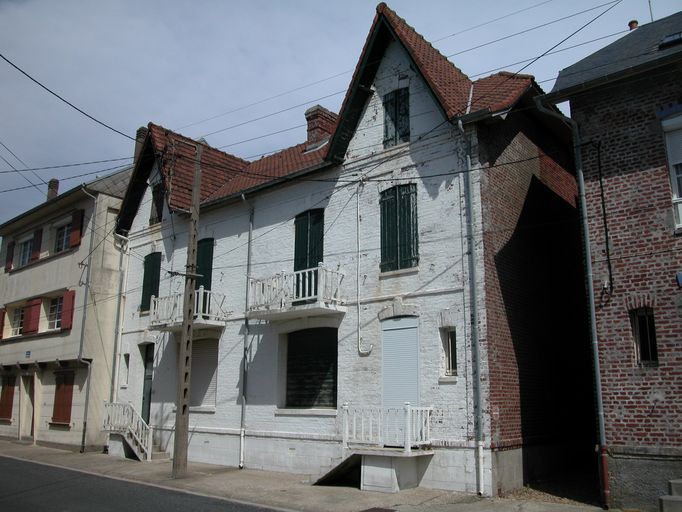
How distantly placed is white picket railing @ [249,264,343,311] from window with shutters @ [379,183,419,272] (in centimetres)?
140

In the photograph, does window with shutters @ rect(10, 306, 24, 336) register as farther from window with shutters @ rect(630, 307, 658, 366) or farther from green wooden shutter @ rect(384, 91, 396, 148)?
window with shutters @ rect(630, 307, 658, 366)

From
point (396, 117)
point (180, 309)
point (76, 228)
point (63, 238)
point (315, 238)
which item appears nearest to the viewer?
point (396, 117)

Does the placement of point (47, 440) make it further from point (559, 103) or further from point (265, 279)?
point (559, 103)

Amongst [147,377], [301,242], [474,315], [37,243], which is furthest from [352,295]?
[37,243]

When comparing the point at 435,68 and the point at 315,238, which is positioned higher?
the point at 435,68

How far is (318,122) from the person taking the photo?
2150 cm

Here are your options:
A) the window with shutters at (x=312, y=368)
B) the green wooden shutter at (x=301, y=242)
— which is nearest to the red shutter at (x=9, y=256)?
the green wooden shutter at (x=301, y=242)

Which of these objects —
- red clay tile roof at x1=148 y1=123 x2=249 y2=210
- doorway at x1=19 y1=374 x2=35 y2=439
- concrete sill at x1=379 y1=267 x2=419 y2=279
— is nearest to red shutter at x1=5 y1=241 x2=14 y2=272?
doorway at x1=19 y1=374 x2=35 y2=439

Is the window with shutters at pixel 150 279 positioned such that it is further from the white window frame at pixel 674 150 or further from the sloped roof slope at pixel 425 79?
the white window frame at pixel 674 150

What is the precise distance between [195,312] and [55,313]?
11.1 m

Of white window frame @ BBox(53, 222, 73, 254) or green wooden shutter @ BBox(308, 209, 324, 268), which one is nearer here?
green wooden shutter @ BBox(308, 209, 324, 268)

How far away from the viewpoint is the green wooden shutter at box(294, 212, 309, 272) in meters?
17.0

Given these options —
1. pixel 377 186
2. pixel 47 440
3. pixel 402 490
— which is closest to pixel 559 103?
pixel 377 186

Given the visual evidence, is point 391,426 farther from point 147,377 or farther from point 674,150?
point 147,377
